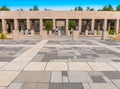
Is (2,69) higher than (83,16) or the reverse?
the reverse

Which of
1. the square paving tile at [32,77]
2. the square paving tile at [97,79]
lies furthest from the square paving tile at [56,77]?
the square paving tile at [97,79]

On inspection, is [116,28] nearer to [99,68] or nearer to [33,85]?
[99,68]

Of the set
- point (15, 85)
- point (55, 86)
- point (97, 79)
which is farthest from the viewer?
point (97, 79)

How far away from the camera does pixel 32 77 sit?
767 centimetres

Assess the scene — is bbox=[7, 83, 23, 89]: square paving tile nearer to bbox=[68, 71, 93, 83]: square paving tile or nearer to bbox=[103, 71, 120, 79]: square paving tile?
bbox=[68, 71, 93, 83]: square paving tile

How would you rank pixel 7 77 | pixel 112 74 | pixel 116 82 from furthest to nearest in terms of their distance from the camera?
pixel 112 74
pixel 7 77
pixel 116 82

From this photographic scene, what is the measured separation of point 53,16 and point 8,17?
41.7 ft

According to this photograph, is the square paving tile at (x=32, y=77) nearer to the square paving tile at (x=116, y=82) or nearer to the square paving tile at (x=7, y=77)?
the square paving tile at (x=7, y=77)

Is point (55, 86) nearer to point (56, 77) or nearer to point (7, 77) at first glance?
point (56, 77)

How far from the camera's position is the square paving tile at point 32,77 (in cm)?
727

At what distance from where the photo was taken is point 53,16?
47.9m

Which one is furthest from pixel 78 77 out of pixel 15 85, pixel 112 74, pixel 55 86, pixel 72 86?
pixel 15 85

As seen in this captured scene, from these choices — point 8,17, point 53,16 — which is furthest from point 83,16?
point 8,17

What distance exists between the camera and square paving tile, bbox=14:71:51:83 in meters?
7.27
